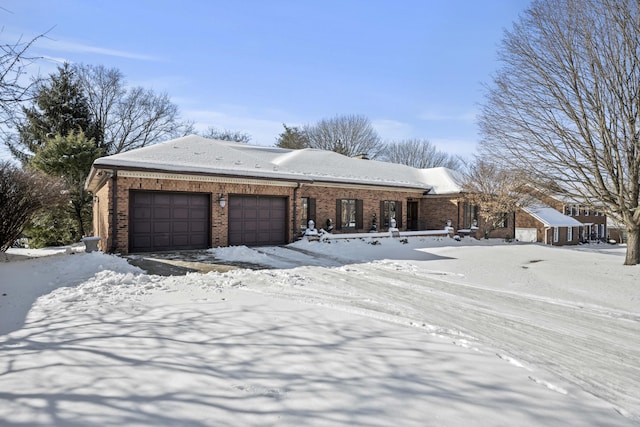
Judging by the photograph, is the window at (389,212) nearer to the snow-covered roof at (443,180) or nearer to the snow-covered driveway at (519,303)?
the snow-covered roof at (443,180)

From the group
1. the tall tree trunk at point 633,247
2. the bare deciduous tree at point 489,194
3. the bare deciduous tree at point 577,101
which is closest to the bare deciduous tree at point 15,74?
the bare deciduous tree at point 577,101

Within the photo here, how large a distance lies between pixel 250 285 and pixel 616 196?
1199 centimetres

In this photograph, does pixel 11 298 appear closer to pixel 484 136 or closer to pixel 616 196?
pixel 484 136

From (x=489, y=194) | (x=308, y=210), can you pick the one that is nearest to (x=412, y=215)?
(x=489, y=194)

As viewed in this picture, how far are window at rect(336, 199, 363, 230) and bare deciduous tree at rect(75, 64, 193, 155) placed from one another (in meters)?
21.1

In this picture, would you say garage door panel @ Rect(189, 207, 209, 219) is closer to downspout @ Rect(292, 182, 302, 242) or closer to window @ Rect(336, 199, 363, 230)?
downspout @ Rect(292, 182, 302, 242)

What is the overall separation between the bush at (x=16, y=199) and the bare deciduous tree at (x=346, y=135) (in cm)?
3263

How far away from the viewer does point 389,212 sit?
21891 millimetres

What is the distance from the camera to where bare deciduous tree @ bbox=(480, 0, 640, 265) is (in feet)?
34.6

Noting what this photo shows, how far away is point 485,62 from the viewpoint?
13.4 metres

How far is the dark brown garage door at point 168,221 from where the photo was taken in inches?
507

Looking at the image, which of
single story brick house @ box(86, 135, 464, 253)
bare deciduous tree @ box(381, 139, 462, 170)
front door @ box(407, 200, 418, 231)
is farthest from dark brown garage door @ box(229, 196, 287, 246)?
bare deciduous tree @ box(381, 139, 462, 170)

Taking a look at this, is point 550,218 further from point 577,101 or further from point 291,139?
point 291,139

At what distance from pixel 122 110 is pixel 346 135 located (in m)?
23.7
